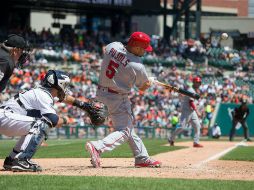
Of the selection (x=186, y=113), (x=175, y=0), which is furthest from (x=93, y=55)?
(x=186, y=113)

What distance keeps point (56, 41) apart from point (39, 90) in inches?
1085

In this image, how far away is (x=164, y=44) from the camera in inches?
1641

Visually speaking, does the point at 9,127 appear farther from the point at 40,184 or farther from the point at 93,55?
the point at 93,55

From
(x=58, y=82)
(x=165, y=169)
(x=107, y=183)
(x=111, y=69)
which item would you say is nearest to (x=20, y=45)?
(x=58, y=82)

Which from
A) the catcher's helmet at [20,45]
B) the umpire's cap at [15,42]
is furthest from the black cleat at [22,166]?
the umpire's cap at [15,42]

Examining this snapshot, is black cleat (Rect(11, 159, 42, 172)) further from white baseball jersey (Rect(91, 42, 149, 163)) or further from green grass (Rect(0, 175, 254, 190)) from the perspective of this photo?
white baseball jersey (Rect(91, 42, 149, 163))

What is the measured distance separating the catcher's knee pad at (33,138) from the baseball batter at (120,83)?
3.69 ft

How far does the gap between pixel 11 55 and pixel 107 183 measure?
2.26 meters

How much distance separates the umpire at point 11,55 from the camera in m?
8.98

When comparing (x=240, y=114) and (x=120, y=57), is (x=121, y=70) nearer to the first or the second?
(x=120, y=57)

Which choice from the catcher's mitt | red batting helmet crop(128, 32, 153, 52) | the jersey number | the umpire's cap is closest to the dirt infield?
the catcher's mitt

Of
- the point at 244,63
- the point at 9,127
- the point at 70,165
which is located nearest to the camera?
the point at 9,127

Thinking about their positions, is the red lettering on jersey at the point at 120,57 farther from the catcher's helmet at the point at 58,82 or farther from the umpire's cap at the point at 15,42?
the umpire's cap at the point at 15,42

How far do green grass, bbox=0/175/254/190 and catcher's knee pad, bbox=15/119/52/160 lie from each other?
2.06ft
